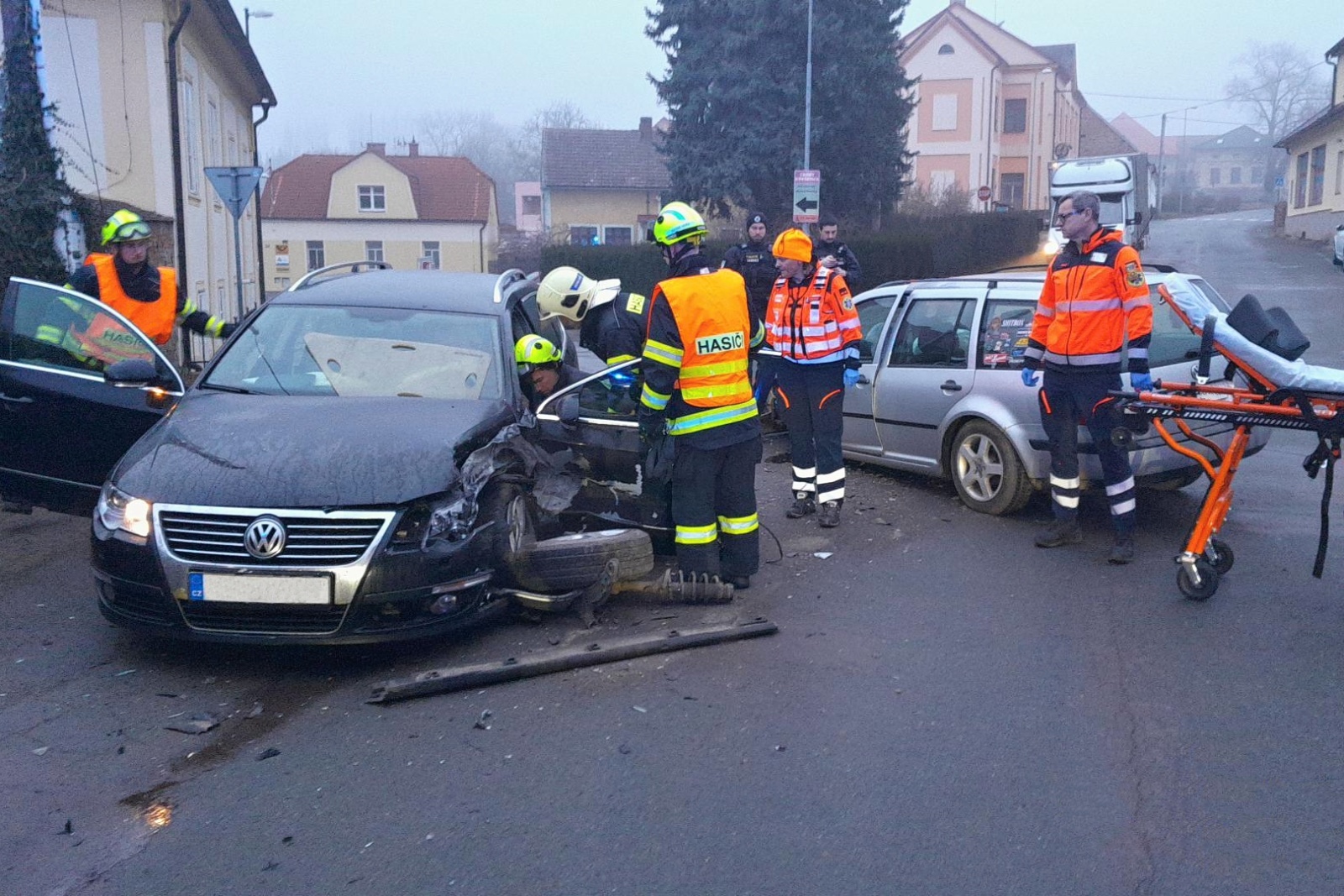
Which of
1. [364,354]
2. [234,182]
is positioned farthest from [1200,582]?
[234,182]

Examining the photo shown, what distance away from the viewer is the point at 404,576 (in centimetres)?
509

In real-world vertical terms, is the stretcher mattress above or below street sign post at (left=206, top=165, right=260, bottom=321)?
below

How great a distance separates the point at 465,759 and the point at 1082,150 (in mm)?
97825

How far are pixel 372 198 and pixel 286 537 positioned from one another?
64.2 m

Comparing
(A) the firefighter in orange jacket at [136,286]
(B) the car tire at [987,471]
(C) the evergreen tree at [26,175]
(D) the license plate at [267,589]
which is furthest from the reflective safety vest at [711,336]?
(C) the evergreen tree at [26,175]

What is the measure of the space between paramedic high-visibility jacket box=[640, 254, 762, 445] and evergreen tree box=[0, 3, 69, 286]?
7737mm

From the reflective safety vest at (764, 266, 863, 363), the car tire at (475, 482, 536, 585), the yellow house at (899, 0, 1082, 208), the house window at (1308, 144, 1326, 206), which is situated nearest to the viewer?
the car tire at (475, 482, 536, 585)

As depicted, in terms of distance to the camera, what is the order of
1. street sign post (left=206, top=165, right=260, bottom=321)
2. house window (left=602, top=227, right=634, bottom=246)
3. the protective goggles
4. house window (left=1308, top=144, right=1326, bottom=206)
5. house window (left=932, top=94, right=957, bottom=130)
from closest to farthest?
the protective goggles, street sign post (left=206, top=165, right=260, bottom=321), house window (left=1308, top=144, right=1326, bottom=206), house window (left=932, top=94, right=957, bottom=130), house window (left=602, top=227, right=634, bottom=246)

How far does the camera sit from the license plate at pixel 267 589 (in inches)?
195

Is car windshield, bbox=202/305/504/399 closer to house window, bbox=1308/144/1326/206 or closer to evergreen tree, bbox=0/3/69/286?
evergreen tree, bbox=0/3/69/286

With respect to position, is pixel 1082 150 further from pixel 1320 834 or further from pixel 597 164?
→ pixel 1320 834

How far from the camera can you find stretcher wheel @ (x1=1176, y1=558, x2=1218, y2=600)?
618 centimetres

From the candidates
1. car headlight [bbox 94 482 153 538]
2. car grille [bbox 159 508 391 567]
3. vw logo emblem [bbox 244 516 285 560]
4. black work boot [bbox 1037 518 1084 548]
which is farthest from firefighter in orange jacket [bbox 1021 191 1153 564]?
car headlight [bbox 94 482 153 538]

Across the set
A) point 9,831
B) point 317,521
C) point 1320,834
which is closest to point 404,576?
point 317,521
